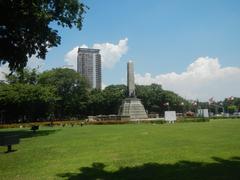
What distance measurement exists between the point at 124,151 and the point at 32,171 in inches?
187

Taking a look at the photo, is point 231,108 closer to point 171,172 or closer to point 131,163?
point 131,163

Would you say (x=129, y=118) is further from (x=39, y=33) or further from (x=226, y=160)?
(x=226, y=160)

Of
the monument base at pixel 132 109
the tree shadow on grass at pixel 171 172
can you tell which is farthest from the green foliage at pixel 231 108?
the tree shadow on grass at pixel 171 172

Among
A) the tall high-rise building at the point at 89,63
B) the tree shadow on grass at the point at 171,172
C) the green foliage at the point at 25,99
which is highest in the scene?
the tall high-rise building at the point at 89,63

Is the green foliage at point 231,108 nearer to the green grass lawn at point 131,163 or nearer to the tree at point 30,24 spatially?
the tree at point 30,24

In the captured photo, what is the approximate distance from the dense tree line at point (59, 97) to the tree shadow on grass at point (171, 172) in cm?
5834

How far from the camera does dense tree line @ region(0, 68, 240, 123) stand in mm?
70500

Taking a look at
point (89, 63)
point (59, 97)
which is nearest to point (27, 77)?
point (59, 97)

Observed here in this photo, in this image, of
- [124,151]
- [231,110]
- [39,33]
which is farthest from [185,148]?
[231,110]

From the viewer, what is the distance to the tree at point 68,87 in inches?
3278

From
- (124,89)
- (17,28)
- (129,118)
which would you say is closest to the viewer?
(17,28)

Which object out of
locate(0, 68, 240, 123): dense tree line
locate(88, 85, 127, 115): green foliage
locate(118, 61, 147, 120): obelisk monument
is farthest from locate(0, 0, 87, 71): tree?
locate(88, 85, 127, 115): green foliage

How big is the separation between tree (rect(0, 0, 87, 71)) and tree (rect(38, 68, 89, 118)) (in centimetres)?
5360

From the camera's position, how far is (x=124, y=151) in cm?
1479
